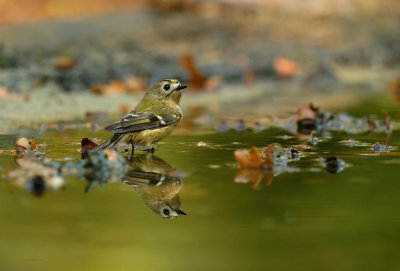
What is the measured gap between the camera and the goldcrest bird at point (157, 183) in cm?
358

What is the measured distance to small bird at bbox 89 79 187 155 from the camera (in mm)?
4918

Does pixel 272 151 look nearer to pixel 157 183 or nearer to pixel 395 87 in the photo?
pixel 157 183

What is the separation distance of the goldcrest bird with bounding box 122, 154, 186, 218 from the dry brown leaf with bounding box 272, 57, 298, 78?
6583 mm

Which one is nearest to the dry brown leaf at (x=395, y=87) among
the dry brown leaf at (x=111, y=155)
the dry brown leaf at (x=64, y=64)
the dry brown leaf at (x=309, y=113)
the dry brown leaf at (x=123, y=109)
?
the dry brown leaf at (x=309, y=113)

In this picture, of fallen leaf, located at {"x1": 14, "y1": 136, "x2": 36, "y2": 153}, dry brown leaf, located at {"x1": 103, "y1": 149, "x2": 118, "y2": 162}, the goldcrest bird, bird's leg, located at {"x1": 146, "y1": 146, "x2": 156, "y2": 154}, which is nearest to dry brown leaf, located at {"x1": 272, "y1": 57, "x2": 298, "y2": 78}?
bird's leg, located at {"x1": 146, "y1": 146, "x2": 156, "y2": 154}

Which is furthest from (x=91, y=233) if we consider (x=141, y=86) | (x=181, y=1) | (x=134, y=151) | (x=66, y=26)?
(x=181, y=1)

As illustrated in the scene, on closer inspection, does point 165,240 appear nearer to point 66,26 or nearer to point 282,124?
point 282,124

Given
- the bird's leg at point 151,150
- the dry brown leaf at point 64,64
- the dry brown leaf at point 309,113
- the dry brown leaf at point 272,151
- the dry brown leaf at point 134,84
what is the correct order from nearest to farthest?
the dry brown leaf at point 272,151
the bird's leg at point 151,150
the dry brown leaf at point 309,113
the dry brown leaf at point 134,84
the dry brown leaf at point 64,64

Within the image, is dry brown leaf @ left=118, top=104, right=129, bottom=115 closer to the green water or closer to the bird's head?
the bird's head

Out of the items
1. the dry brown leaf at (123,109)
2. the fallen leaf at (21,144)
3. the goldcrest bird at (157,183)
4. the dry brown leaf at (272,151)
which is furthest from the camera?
the dry brown leaf at (123,109)

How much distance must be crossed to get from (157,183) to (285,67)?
7.62 metres

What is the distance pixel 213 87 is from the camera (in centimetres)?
999

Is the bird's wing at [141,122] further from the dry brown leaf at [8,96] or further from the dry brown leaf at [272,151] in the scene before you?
the dry brown leaf at [8,96]

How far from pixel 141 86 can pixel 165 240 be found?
648 cm
